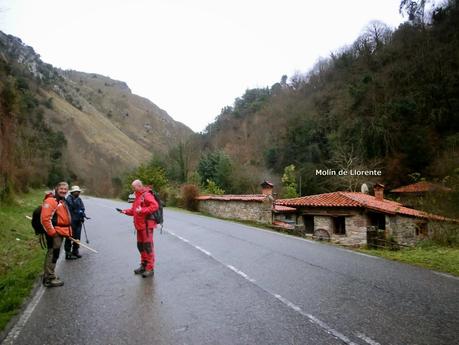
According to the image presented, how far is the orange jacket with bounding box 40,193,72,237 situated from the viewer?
720 centimetres

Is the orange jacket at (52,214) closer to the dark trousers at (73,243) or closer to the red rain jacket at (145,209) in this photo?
the red rain jacket at (145,209)

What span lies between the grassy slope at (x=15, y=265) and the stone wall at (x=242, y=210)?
13346 mm

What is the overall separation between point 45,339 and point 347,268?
5913mm

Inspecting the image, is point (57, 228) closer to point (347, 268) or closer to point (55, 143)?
point (347, 268)

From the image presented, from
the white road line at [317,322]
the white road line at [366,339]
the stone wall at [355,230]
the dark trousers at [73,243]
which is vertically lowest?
the stone wall at [355,230]

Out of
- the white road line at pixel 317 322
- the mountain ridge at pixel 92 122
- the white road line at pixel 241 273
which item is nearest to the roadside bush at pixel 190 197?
the mountain ridge at pixel 92 122

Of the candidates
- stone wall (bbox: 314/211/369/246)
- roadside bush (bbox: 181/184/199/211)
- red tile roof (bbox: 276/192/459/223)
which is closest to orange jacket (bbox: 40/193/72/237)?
red tile roof (bbox: 276/192/459/223)

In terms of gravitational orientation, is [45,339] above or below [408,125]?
below

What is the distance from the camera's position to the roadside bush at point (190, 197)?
35994 millimetres

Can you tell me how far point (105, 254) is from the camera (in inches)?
421

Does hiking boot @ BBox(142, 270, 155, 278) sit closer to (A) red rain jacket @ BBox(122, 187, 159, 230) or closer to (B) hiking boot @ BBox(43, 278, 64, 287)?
(A) red rain jacket @ BBox(122, 187, 159, 230)

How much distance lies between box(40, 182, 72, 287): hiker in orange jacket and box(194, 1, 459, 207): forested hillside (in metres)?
29.1

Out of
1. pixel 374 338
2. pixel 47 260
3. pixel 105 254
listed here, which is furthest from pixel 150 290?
pixel 105 254

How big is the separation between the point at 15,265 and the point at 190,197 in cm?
2703
